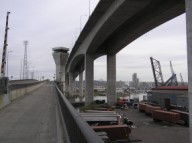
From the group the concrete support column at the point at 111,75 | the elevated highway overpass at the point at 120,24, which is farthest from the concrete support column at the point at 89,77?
the concrete support column at the point at 111,75

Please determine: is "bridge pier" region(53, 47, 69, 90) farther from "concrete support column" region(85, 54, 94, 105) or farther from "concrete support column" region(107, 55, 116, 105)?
"concrete support column" region(107, 55, 116, 105)

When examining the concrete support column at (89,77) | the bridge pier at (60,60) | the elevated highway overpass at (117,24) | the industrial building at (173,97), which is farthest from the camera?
the bridge pier at (60,60)

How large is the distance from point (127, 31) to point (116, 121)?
1300 cm

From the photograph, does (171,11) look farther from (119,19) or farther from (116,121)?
(116,121)

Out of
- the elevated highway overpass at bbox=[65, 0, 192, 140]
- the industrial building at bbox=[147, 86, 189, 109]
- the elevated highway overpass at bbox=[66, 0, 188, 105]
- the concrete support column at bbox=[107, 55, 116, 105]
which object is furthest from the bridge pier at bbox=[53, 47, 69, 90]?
the elevated highway overpass at bbox=[65, 0, 192, 140]

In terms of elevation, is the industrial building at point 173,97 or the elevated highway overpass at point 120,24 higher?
the elevated highway overpass at point 120,24

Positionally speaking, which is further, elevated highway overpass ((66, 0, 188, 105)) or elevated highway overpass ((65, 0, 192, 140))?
elevated highway overpass ((66, 0, 188, 105))

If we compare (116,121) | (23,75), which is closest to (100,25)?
(116,121)

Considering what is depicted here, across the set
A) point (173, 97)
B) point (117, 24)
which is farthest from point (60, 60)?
point (117, 24)

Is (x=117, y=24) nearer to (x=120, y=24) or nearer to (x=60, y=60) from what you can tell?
(x=120, y=24)

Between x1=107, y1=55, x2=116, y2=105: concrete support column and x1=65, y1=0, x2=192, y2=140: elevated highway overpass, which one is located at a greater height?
x1=65, y1=0, x2=192, y2=140: elevated highway overpass

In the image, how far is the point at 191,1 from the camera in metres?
12.9

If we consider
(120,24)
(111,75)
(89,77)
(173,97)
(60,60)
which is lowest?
(173,97)

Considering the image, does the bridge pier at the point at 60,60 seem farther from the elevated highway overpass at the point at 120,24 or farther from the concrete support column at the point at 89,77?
the elevated highway overpass at the point at 120,24
